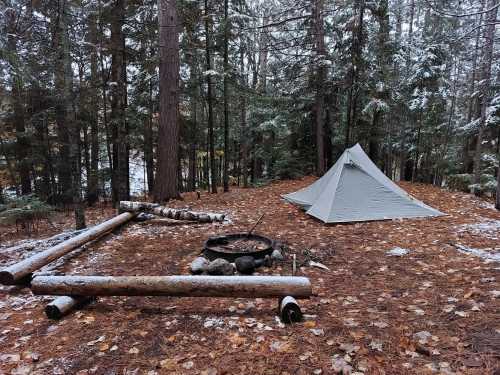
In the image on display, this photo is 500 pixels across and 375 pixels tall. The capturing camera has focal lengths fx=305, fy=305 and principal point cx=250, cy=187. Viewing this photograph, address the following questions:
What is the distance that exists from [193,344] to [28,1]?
8671mm

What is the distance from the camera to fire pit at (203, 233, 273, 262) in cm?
416

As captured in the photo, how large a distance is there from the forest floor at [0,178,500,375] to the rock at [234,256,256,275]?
37 centimetres

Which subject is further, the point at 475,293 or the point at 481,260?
the point at 481,260

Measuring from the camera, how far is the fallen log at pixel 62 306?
9.59 feet

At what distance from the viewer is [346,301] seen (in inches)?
127

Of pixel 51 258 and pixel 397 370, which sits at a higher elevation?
pixel 51 258

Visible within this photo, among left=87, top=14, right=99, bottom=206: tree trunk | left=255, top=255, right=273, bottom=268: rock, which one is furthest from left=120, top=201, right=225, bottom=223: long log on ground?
left=87, top=14, right=99, bottom=206: tree trunk

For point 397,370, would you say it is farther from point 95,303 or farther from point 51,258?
point 51,258

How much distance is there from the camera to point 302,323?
2805 millimetres

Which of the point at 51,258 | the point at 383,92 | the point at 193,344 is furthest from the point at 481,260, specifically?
the point at 383,92

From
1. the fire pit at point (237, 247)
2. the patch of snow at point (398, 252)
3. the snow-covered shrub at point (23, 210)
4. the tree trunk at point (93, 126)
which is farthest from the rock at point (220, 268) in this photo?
the tree trunk at point (93, 126)

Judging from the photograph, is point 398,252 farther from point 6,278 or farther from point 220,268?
point 6,278

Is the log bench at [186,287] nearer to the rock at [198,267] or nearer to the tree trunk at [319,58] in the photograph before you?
the rock at [198,267]

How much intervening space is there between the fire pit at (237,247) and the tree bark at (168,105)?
3642 mm
